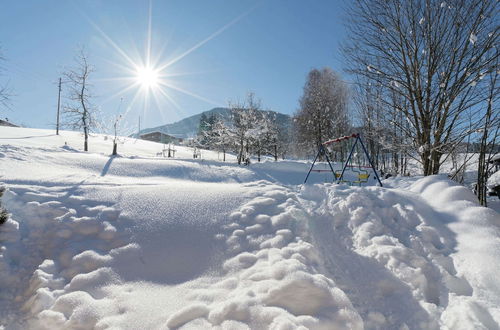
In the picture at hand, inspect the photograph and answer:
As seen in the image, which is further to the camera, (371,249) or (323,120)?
(323,120)

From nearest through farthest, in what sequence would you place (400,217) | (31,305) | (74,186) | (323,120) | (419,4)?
1. (31,305)
2. (400,217)
3. (74,186)
4. (419,4)
5. (323,120)

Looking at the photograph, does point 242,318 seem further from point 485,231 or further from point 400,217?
point 485,231

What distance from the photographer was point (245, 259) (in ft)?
8.64

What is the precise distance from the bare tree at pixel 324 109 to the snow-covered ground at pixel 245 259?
18544 mm

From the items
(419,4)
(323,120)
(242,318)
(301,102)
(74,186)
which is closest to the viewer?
(242,318)

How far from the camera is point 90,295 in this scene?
2123 millimetres

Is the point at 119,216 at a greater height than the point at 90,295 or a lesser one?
greater

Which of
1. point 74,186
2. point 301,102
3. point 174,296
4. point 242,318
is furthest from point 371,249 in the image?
point 301,102

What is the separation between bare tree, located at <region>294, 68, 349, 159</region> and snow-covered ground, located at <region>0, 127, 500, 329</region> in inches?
730

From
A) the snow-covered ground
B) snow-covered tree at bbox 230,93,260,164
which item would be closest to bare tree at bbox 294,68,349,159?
snow-covered tree at bbox 230,93,260,164

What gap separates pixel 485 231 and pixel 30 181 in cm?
651

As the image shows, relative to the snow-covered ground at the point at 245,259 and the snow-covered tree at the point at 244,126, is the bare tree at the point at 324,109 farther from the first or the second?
the snow-covered ground at the point at 245,259

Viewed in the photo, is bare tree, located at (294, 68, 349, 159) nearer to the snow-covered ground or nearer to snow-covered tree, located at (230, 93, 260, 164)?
snow-covered tree, located at (230, 93, 260, 164)

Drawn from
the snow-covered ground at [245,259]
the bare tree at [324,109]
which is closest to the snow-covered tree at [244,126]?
the bare tree at [324,109]
